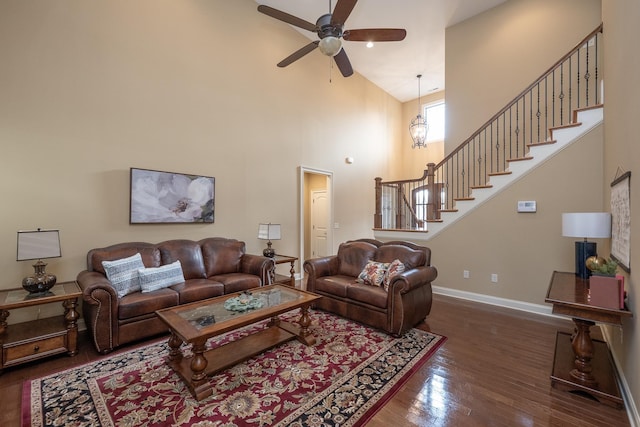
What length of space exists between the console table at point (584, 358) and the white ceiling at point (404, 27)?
5.17m

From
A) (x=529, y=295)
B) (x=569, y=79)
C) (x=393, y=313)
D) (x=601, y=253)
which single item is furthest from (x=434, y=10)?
Answer: (x=393, y=313)

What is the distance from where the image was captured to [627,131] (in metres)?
2.11

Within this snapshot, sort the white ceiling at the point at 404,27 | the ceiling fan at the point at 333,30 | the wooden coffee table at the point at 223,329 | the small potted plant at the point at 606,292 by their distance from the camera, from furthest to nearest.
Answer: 1. the white ceiling at the point at 404,27
2. the ceiling fan at the point at 333,30
3. the wooden coffee table at the point at 223,329
4. the small potted plant at the point at 606,292

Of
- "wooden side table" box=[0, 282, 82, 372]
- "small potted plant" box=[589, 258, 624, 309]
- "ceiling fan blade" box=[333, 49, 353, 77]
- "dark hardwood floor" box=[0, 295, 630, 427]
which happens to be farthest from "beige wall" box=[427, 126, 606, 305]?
"wooden side table" box=[0, 282, 82, 372]

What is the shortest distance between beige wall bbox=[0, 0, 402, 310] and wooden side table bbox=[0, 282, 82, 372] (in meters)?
0.53

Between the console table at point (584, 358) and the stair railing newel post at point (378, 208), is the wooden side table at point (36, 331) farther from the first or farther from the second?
the stair railing newel post at point (378, 208)

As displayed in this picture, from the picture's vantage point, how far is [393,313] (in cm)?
299

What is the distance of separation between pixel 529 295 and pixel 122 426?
468 cm

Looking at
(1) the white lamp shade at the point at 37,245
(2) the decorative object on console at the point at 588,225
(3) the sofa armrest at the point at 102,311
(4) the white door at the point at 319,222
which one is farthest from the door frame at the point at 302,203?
Answer: (2) the decorative object on console at the point at 588,225

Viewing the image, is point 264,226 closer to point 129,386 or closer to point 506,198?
point 129,386

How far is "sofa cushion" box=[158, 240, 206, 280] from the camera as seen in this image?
3.64 meters

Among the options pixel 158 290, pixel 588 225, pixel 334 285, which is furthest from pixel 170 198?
pixel 588 225

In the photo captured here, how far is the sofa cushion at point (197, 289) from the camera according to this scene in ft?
10.3

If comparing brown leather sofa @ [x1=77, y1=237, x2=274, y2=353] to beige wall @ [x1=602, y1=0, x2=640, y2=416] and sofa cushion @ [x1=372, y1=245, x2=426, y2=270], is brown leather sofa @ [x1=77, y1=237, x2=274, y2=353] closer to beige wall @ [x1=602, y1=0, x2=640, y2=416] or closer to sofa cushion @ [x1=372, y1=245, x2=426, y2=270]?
sofa cushion @ [x1=372, y1=245, x2=426, y2=270]
